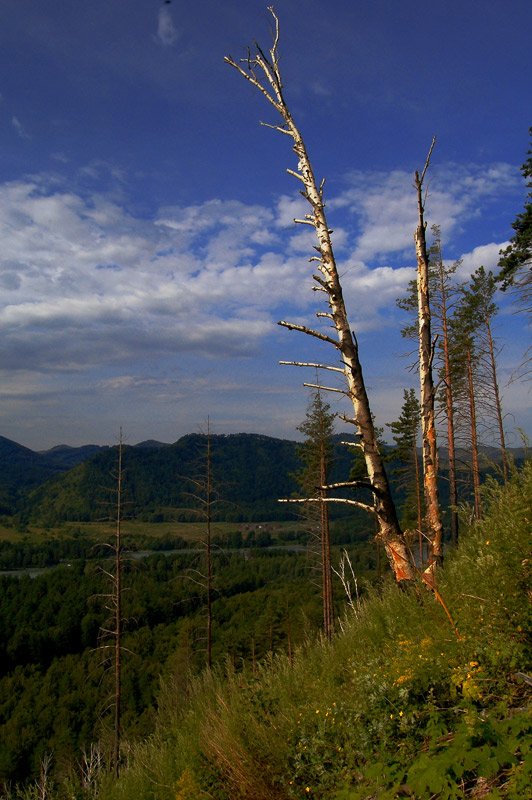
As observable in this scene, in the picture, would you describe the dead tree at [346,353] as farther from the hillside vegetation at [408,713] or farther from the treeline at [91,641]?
the treeline at [91,641]

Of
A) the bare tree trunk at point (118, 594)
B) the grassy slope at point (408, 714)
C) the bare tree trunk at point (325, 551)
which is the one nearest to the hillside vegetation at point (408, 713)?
the grassy slope at point (408, 714)

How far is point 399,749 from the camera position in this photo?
3.00 meters

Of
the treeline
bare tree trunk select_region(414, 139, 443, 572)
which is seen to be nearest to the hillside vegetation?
bare tree trunk select_region(414, 139, 443, 572)

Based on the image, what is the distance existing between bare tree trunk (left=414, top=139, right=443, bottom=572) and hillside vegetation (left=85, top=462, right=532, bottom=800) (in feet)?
5.37

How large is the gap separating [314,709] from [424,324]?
4907mm

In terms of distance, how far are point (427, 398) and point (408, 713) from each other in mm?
4141

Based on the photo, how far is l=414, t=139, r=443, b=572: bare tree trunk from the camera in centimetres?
645

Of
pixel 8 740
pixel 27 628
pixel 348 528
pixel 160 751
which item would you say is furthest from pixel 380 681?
pixel 348 528

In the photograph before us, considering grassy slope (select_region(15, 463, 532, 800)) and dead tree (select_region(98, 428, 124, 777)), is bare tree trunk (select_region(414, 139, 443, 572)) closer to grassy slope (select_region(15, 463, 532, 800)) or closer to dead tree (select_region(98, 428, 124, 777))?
grassy slope (select_region(15, 463, 532, 800))

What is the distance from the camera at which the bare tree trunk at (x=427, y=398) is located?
6.45 m

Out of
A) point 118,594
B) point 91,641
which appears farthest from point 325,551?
point 91,641

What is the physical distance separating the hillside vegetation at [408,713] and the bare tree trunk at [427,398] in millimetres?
1636

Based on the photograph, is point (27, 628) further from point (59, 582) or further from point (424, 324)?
point (424, 324)

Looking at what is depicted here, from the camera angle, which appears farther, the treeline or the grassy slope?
the treeline
